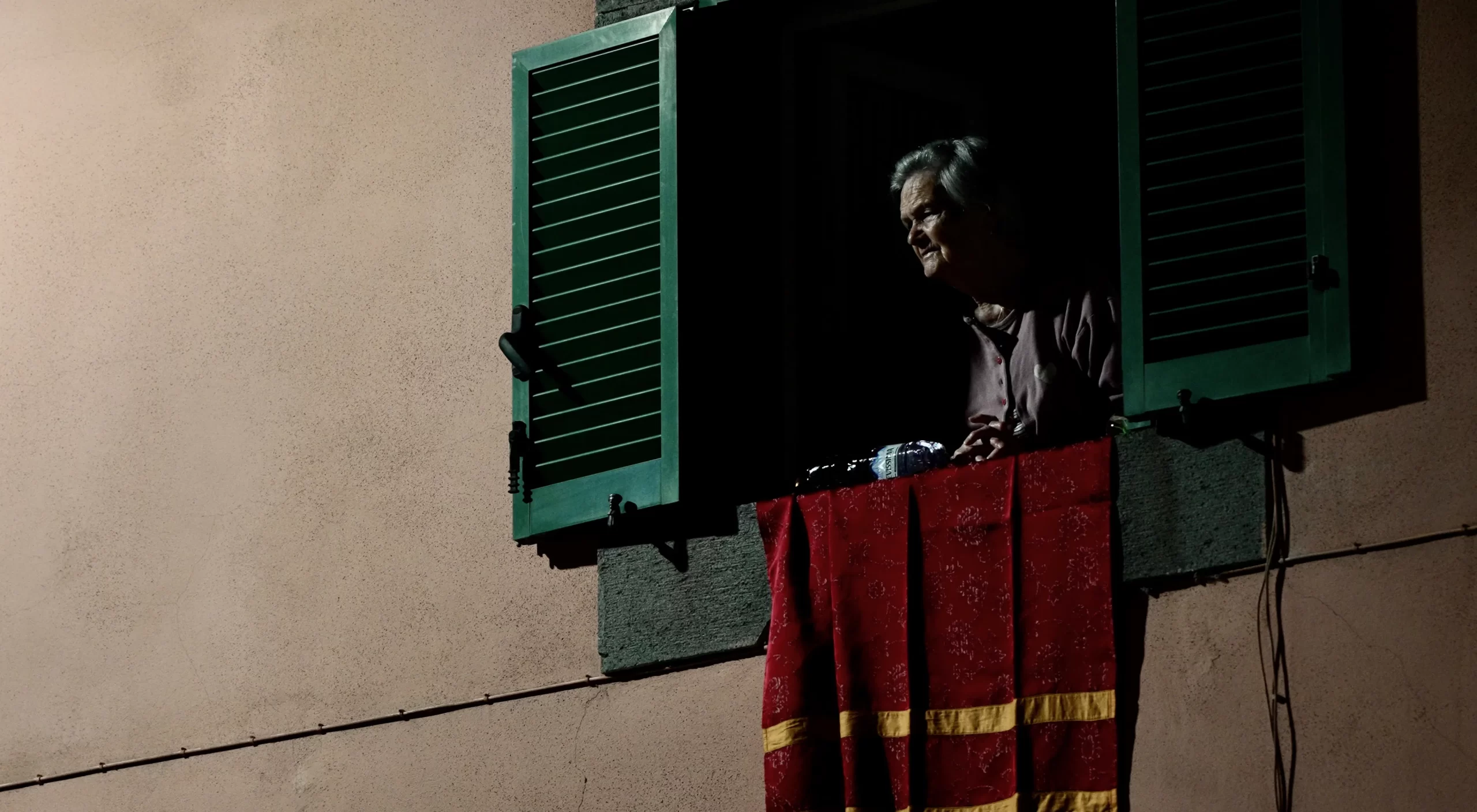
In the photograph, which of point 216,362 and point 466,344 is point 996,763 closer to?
point 466,344

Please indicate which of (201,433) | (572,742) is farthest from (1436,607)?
(201,433)

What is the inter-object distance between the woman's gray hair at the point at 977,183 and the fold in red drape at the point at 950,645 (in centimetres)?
90

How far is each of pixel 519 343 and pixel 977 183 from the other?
1.19 meters

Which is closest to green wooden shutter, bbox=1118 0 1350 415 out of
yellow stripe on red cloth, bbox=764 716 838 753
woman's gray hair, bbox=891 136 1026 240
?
woman's gray hair, bbox=891 136 1026 240

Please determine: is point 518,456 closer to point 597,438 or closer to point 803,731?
point 597,438

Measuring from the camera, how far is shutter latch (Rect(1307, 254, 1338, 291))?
600 centimetres

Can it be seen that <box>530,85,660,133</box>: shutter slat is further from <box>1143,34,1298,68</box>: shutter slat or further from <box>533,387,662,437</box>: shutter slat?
<box>1143,34,1298,68</box>: shutter slat

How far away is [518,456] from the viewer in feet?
23.0

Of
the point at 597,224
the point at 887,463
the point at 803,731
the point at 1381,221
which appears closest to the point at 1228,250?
the point at 1381,221

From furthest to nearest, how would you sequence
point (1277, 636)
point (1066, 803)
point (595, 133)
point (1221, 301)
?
point (595, 133) < point (1221, 301) < point (1066, 803) < point (1277, 636)

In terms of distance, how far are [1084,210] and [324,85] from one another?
2.17m

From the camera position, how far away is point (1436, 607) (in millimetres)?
5762

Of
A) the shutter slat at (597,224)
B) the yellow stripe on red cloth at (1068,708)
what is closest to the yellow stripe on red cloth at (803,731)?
the yellow stripe on red cloth at (1068,708)

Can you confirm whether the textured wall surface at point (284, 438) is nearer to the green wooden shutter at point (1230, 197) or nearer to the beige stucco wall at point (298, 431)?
the beige stucco wall at point (298, 431)
